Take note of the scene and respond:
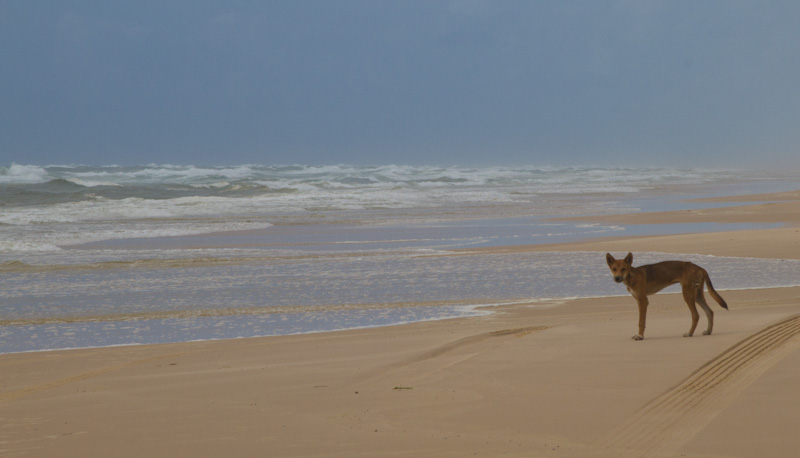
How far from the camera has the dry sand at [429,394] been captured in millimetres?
4645

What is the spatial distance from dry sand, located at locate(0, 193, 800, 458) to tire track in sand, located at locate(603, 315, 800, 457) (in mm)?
16

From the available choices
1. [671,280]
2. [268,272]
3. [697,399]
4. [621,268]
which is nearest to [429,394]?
[697,399]

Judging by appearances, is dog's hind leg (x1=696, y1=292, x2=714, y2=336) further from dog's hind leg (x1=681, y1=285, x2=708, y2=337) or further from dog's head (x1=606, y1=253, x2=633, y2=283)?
dog's head (x1=606, y1=253, x2=633, y2=283)

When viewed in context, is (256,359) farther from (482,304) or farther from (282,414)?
(482,304)

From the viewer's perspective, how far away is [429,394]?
5.66 metres

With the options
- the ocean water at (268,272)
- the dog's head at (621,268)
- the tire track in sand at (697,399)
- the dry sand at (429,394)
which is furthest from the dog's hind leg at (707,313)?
the ocean water at (268,272)

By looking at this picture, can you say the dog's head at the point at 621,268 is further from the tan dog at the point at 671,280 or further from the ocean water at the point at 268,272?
the ocean water at the point at 268,272

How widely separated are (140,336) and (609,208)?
88.3 ft

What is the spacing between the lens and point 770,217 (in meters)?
25.0

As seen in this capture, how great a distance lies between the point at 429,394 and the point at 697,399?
171cm

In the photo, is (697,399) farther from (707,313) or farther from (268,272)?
(268,272)

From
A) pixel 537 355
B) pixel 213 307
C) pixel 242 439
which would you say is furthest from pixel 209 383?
pixel 213 307

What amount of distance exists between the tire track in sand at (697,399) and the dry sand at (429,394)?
16mm

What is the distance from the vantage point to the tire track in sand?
14.7 ft
